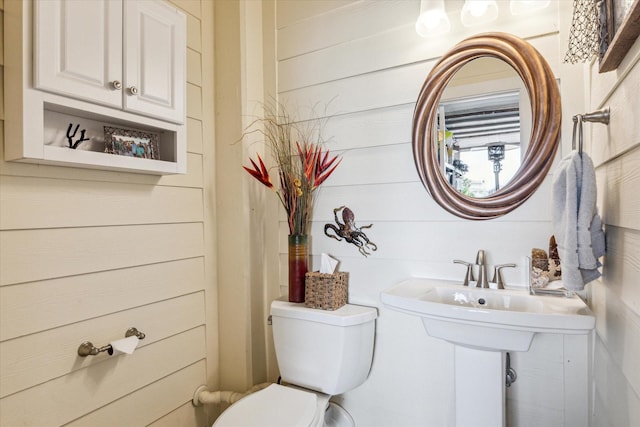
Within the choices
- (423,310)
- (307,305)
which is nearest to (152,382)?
(307,305)

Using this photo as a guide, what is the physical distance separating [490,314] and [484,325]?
0.04 metres

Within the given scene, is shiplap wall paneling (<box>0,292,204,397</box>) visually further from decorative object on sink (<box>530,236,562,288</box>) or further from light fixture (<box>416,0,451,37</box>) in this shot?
light fixture (<box>416,0,451,37</box>)

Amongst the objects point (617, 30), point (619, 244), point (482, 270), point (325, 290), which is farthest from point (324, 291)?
point (617, 30)

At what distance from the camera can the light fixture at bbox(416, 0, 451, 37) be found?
1.35 meters

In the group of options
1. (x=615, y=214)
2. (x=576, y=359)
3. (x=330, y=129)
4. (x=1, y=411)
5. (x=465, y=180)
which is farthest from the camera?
(x=330, y=129)

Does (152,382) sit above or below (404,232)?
below

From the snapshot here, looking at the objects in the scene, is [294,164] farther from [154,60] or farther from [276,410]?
[276,410]

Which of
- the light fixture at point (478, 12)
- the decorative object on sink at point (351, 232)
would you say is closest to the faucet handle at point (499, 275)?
A: the decorative object on sink at point (351, 232)

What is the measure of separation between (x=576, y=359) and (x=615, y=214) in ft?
2.02

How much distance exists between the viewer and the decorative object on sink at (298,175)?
1607 mm

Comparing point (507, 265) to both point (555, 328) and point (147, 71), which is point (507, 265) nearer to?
point (555, 328)

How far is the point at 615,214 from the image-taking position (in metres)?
0.88

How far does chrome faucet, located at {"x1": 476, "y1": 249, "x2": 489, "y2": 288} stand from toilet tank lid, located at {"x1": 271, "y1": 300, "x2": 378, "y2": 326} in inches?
18.1

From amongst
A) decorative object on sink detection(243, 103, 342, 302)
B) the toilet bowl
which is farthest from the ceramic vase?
the toilet bowl
